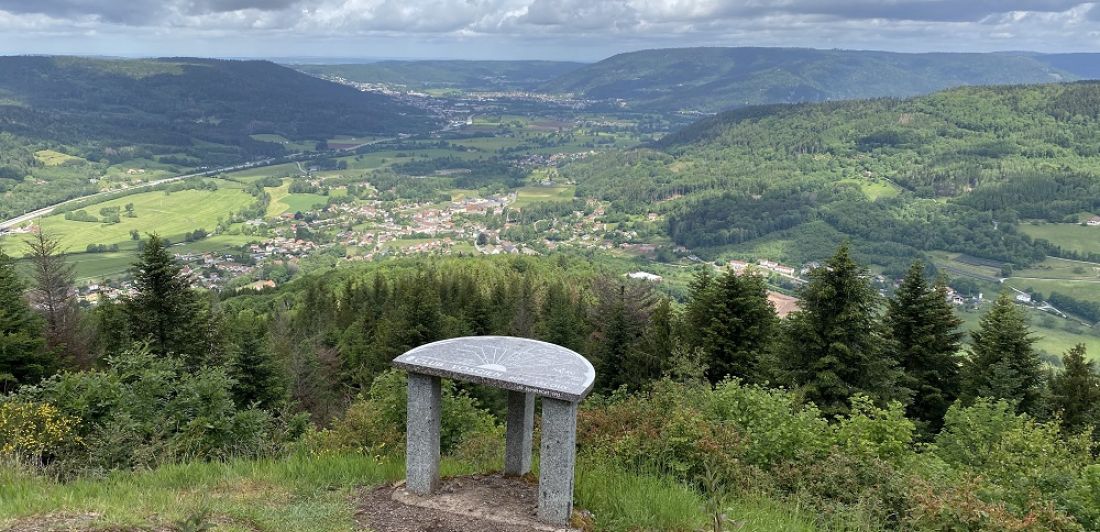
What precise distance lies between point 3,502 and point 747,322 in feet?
69.1

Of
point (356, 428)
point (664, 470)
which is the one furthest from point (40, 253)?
point (664, 470)

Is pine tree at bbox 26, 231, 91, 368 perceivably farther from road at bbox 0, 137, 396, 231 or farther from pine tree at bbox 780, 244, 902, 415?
road at bbox 0, 137, 396, 231

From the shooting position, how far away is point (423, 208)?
474 feet

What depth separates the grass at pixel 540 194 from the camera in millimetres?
155125

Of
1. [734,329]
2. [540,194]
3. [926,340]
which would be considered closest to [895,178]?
[540,194]

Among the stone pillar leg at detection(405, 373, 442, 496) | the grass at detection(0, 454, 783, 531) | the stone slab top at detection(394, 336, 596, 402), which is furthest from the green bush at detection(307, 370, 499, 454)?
the stone slab top at detection(394, 336, 596, 402)

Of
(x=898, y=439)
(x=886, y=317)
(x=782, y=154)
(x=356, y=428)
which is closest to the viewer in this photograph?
(x=898, y=439)

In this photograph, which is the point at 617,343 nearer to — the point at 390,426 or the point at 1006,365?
the point at 1006,365

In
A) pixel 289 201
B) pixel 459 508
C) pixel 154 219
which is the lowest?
pixel 154 219

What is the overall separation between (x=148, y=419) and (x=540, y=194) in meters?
156

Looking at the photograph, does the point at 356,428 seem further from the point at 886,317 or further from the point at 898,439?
the point at 886,317

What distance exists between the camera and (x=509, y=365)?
23.1 feet

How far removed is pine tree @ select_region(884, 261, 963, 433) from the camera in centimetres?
2150

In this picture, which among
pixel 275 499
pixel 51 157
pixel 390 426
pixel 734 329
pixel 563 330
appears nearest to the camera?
pixel 275 499
